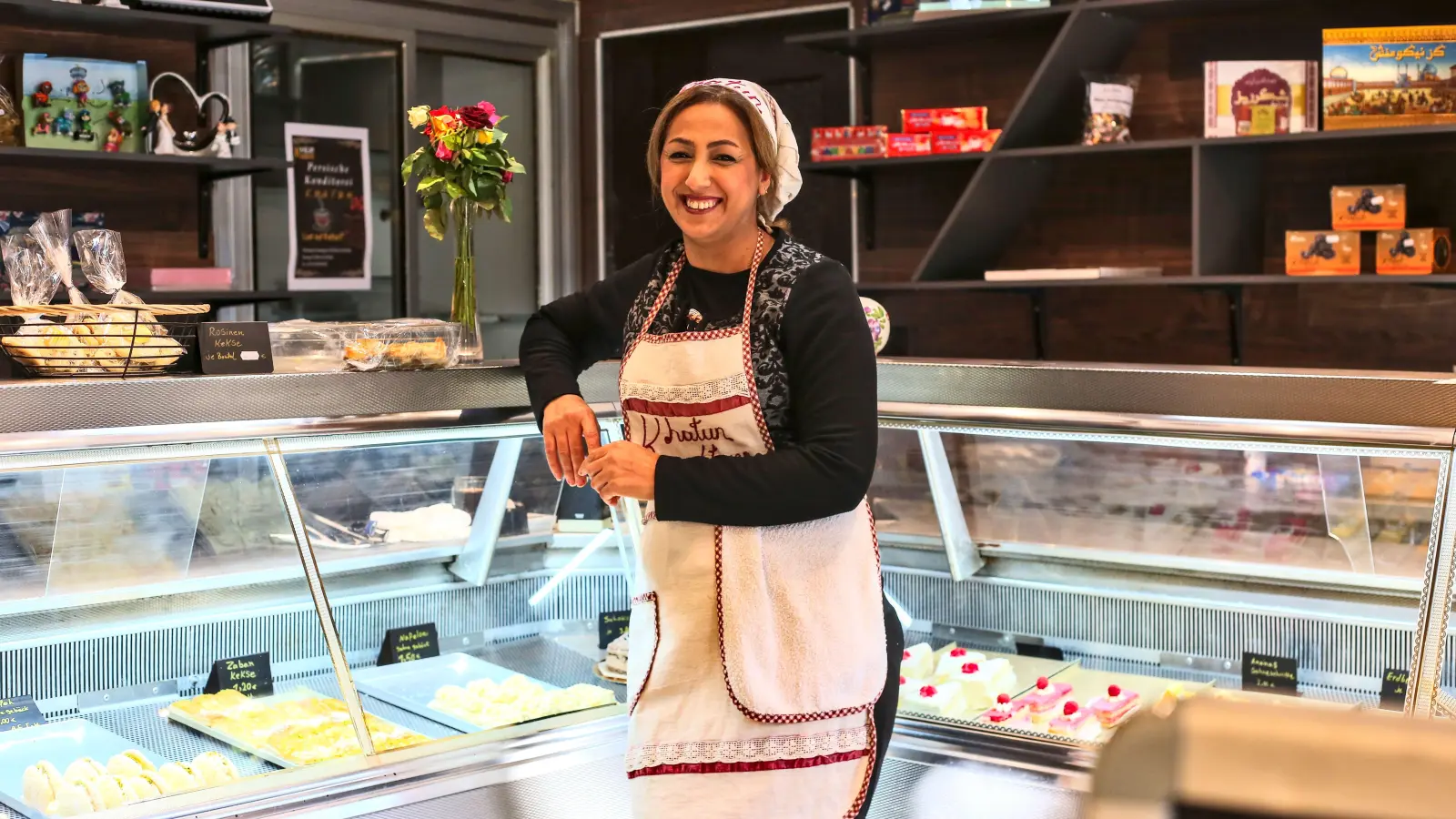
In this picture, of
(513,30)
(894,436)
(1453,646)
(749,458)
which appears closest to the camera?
(749,458)

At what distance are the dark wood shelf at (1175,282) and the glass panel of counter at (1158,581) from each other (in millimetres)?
1747

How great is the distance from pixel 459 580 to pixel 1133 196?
2776 mm

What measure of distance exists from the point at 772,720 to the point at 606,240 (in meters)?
4.41

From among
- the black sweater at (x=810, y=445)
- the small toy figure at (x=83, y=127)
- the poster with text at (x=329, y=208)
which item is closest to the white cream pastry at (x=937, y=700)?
the black sweater at (x=810, y=445)

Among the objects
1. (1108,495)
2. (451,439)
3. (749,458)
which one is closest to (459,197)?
(451,439)

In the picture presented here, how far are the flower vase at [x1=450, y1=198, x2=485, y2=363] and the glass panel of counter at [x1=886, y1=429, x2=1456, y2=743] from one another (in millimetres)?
850

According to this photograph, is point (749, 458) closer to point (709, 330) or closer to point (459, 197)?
point (709, 330)

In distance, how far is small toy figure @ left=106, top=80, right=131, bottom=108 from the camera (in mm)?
4375

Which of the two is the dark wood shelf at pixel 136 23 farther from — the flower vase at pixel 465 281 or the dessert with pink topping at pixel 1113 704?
the dessert with pink topping at pixel 1113 704

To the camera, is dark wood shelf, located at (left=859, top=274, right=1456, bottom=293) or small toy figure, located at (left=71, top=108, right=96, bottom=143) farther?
small toy figure, located at (left=71, top=108, right=96, bottom=143)

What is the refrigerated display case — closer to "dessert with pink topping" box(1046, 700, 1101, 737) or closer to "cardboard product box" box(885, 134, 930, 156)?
"dessert with pink topping" box(1046, 700, 1101, 737)

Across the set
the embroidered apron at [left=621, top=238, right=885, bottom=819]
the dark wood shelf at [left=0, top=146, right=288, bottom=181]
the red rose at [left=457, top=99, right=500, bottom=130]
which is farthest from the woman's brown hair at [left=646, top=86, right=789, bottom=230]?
the dark wood shelf at [left=0, top=146, right=288, bottom=181]

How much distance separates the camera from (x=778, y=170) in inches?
69.0

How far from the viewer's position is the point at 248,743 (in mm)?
2150
